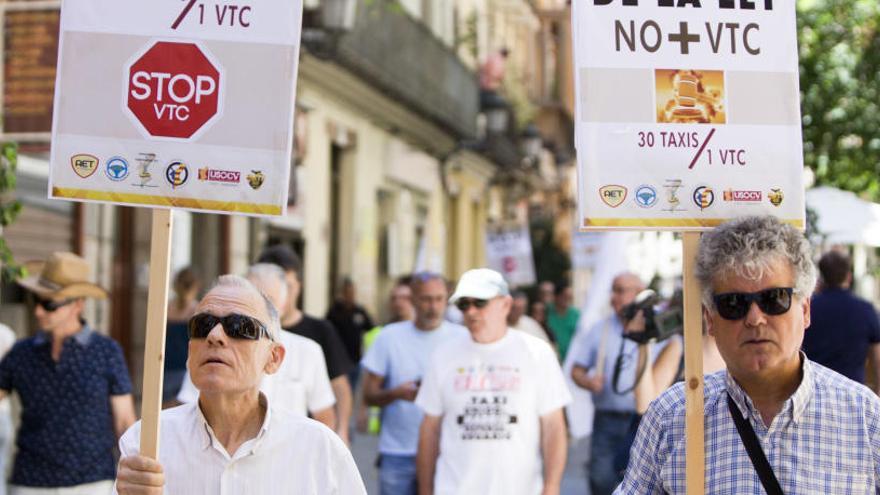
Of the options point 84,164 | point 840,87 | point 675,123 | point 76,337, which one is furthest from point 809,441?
point 840,87

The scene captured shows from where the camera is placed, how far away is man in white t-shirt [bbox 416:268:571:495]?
7.34m

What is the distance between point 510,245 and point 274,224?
12.9ft

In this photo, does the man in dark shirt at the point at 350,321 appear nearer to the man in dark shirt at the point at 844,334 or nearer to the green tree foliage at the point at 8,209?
the man in dark shirt at the point at 844,334

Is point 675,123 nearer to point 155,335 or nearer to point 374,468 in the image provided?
point 155,335

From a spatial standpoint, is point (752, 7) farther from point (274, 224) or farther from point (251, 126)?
point (274, 224)

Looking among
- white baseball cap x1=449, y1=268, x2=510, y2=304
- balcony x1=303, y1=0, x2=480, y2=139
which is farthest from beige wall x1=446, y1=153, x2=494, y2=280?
white baseball cap x1=449, y1=268, x2=510, y2=304

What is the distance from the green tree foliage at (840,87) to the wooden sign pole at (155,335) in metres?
13.5

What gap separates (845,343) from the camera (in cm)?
930

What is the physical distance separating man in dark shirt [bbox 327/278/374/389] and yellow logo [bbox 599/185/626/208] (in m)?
12.8

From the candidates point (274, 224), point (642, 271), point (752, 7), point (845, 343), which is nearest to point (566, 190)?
point (274, 224)

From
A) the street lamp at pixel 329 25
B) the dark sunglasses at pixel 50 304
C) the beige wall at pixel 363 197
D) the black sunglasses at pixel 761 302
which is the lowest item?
the black sunglasses at pixel 761 302

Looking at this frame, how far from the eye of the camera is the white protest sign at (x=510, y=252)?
2178cm

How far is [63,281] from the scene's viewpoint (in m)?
7.96

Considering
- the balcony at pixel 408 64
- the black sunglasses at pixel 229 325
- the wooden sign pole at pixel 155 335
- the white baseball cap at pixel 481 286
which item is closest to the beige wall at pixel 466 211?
the balcony at pixel 408 64
